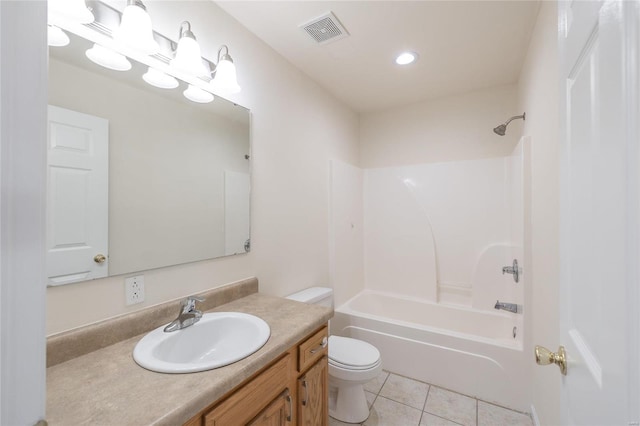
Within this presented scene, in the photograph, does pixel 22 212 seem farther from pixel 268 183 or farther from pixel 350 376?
pixel 350 376

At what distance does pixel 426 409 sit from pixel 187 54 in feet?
8.43

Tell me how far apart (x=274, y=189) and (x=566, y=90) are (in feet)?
5.13

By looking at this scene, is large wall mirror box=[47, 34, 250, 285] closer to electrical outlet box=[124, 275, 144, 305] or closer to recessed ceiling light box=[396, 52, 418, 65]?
electrical outlet box=[124, 275, 144, 305]

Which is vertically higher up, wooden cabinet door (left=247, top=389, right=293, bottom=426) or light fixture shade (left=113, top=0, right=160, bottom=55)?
light fixture shade (left=113, top=0, right=160, bottom=55)

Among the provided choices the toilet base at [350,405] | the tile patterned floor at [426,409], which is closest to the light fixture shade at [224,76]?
the toilet base at [350,405]

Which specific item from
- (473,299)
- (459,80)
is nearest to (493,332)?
(473,299)

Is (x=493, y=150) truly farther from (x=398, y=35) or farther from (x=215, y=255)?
(x=215, y=255)

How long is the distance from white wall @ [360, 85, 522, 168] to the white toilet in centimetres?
201

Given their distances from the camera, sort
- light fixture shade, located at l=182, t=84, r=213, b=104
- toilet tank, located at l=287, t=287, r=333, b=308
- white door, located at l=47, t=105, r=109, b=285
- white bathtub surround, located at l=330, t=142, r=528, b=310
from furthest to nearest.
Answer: white bathtub surround, located at l=330, t=142, r=528, b=310 → toilet tank, located at l=287, t=287, r=333, b=308 → light fixture shade, located at l=182, t=84, r=213, b=104 → white door, located at l=47, t=105, r=109, b=285

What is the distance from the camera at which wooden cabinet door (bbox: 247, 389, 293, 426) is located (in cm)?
98

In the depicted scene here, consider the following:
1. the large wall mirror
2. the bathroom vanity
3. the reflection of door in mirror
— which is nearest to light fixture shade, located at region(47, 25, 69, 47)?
the large wall mirror

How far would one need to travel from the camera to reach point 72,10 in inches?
37.5

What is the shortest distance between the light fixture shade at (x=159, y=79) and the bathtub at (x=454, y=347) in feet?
6.96

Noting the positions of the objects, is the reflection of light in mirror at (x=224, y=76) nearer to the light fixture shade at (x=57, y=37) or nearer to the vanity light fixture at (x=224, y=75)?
the vanity light fixture at (x=224, y=75)
